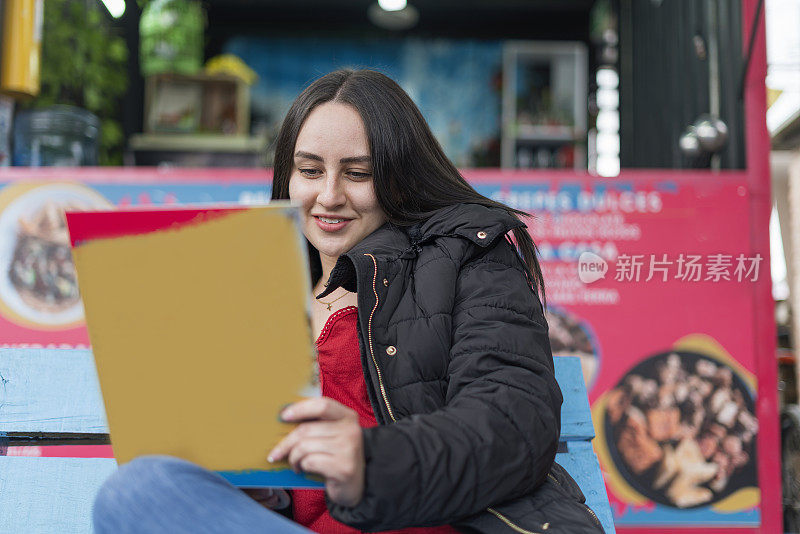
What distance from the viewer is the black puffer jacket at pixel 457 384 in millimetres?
928

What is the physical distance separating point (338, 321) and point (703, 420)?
1620mm

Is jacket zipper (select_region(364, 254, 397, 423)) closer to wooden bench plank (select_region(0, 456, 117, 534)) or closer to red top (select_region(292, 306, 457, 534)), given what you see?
red top (select_region(292, 306, 457, 534))

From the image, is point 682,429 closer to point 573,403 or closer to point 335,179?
point 573,403

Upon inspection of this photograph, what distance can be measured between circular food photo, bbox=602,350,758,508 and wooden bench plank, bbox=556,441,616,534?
1119 mm

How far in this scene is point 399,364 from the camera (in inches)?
44.4

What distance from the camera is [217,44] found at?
6895mm

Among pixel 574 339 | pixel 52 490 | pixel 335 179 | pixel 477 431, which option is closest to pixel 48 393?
pixel 52 490

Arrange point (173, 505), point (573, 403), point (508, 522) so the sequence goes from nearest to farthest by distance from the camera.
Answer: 1. point (173, 505)
2. point (508, 522)
3. point (573, 403)

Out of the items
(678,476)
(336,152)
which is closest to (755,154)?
(678,476)

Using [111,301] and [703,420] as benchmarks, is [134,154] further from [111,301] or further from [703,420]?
[111,301]

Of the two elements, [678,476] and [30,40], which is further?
[30,40]

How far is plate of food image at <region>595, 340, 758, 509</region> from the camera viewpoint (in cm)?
245

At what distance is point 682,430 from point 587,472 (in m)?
1.21

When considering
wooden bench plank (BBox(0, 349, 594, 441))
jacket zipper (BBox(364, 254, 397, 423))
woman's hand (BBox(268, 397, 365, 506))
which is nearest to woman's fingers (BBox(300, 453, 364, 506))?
woman's hand (BBox(268, 397, 365, 506))
